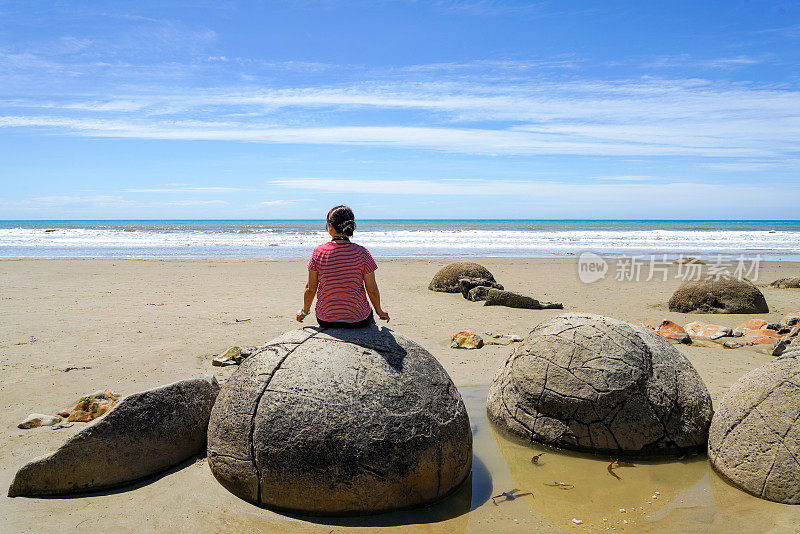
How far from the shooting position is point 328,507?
12.7 feet

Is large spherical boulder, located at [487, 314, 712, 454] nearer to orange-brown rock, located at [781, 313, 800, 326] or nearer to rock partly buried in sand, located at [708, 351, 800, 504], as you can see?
A: rock partly buried in sand, located at [708, 351, 800, 504]

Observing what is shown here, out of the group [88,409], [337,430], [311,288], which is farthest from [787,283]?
[88,409]

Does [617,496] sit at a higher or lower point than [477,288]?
lower

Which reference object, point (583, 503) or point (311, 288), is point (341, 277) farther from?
point (583, 503)

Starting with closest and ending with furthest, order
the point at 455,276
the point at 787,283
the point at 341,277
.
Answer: the point at 341,277 → the point at 455,276 → the point at 787,283

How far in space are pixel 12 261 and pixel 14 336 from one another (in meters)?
17.0

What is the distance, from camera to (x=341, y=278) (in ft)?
14.7

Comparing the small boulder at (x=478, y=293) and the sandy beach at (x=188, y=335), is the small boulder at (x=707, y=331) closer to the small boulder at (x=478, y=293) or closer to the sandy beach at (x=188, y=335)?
the sandy beach at (x=188, y=335)

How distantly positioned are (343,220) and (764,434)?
12.0 ft

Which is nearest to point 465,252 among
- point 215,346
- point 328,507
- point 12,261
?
point 12,261

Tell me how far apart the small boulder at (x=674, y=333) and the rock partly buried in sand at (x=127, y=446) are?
24.8ft

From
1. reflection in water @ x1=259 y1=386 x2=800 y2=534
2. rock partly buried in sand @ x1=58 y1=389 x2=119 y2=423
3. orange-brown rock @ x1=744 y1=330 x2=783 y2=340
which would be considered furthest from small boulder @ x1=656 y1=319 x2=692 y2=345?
rock partly buried in sand @ x1=58 y1=389 x2=119 y2=423

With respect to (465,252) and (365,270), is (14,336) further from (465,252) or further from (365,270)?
(465,252)

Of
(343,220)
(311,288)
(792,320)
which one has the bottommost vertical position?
(792,320)
